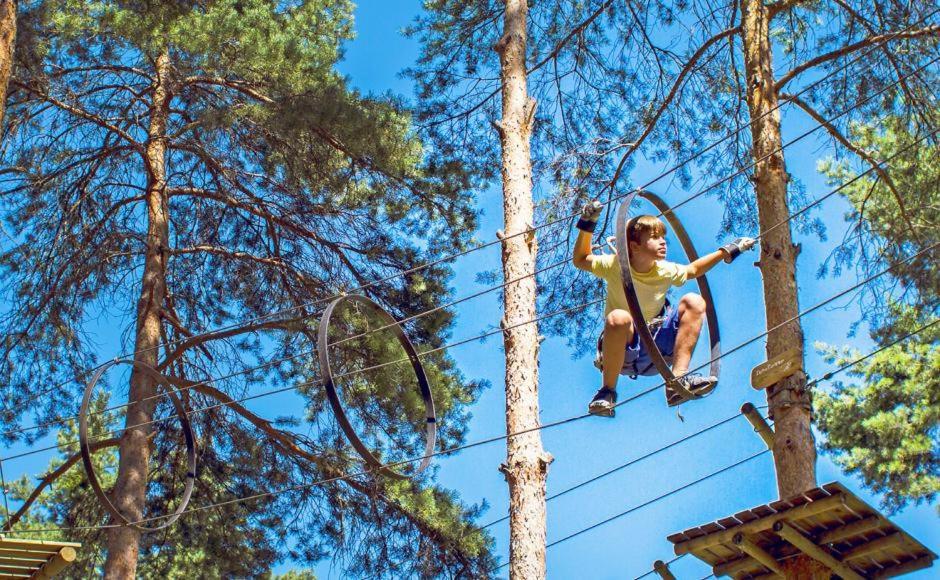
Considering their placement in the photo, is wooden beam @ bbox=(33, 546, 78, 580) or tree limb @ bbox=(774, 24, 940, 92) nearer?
wooden beam @ bbox=(33, 546, 78, 580)

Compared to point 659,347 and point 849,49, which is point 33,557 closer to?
point 659,347

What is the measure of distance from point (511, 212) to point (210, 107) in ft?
13.6

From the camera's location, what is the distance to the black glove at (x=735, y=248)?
652cm

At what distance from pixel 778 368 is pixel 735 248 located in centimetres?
129

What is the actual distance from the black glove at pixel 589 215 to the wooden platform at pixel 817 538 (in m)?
1.79

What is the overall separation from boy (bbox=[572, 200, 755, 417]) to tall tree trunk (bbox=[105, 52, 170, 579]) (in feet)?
14.2

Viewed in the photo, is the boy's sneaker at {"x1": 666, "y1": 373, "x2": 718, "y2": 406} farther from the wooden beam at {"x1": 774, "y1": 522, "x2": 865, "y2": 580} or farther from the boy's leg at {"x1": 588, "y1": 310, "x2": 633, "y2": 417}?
the wooden beam at {"x1": 774, "y1": 522, "x2": 865, "y2": 580}

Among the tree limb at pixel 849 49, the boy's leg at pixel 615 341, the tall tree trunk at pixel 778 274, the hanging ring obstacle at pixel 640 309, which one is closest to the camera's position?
the hanging ring obstacle at pixel 640 309

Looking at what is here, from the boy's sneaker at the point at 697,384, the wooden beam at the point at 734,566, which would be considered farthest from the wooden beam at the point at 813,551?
the boy's sneaker at the point at 697,384

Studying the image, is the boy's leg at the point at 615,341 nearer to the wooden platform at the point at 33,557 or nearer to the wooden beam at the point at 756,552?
the wooden beam at the point at 756,552

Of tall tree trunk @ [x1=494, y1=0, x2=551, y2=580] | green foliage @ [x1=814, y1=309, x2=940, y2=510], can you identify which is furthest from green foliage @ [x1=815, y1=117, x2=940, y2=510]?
tall tree trunk @ [x1=494, y1=0, x2=551, y2=580]

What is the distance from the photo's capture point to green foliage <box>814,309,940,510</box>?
1414 centimetres

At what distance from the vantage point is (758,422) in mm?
7660

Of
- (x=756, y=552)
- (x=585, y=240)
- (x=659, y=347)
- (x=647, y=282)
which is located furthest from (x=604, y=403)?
(x=756, y=552)
